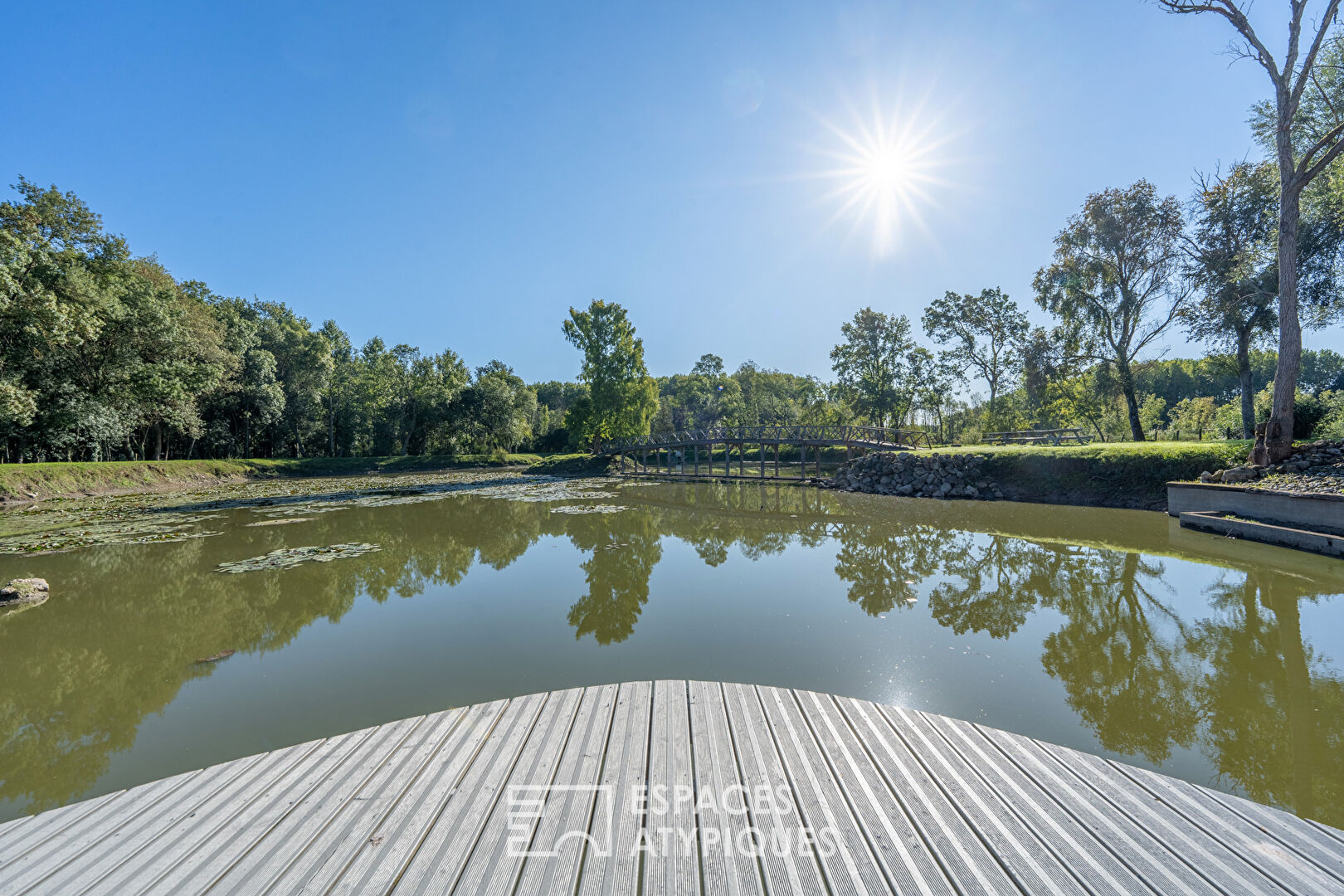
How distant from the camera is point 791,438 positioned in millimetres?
28562

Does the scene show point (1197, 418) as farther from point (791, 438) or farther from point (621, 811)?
point (621, 811)

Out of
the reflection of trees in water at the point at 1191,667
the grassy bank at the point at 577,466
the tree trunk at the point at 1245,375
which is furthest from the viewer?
the grassy bank at the point at 577,466

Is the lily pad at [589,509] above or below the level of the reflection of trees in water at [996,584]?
below

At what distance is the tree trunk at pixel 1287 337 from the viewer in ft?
38.2

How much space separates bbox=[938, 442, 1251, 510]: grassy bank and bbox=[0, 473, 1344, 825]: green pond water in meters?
3.59

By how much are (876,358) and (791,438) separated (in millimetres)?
10635

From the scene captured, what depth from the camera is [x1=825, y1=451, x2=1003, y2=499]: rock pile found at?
61.6 feet

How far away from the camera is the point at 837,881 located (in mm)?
1857

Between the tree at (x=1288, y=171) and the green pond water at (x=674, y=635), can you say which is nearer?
the green pond water at (x=674, y=635)

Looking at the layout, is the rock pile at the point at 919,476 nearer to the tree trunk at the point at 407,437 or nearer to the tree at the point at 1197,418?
the tree at the point at 1197,418

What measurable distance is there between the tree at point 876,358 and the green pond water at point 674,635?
75.9 feet

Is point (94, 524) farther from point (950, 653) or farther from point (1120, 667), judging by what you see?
point (1120, 667)

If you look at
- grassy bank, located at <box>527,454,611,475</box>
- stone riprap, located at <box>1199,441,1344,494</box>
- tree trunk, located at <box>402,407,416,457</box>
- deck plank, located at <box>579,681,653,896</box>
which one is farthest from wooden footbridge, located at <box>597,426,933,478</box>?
deck plank, located at <box>579,681,653,896</box>

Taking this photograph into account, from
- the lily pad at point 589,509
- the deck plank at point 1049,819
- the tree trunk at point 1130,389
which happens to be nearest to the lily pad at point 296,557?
the lily pad at point 589,509
